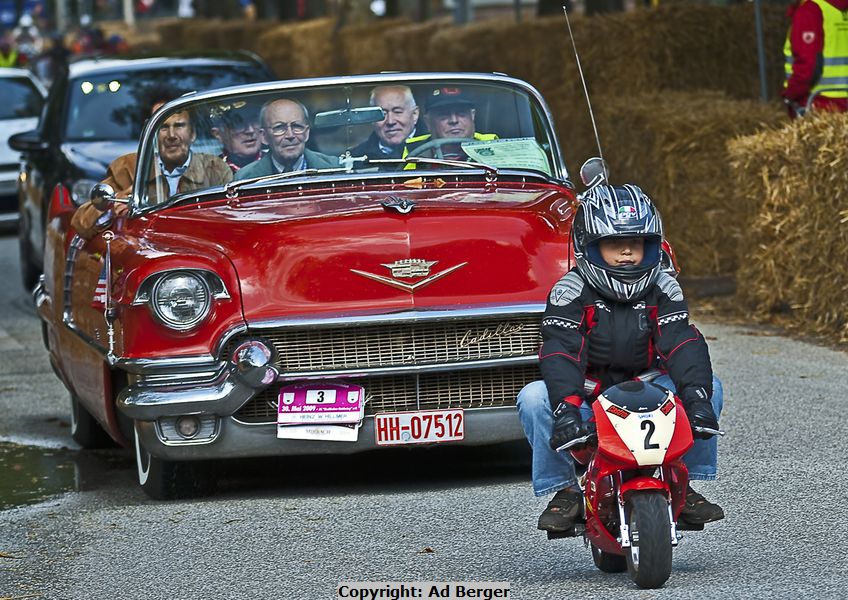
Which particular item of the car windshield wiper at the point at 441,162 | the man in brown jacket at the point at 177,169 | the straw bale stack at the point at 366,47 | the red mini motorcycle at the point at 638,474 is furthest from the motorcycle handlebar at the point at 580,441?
the straw bale stack at the point at 366,47

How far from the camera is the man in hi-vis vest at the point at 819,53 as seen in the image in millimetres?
13609

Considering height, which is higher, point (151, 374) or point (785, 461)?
point (151, 374)

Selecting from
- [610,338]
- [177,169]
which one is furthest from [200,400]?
[610,338]

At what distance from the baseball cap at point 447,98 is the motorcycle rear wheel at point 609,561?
10.0 feet

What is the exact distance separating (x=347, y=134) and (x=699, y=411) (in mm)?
3189

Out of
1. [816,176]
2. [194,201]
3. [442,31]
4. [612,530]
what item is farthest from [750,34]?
[612,530]

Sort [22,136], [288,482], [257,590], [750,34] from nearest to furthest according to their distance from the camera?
1. [257,590]
2. [288,482]
3. [22,136]
4. [750,34]

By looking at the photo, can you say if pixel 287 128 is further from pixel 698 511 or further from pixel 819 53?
pixel 819 53

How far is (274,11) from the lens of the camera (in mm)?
46906

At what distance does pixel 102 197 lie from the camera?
8.61m

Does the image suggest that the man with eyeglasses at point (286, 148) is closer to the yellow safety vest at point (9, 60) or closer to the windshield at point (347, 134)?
the windshield at point (347, 134)

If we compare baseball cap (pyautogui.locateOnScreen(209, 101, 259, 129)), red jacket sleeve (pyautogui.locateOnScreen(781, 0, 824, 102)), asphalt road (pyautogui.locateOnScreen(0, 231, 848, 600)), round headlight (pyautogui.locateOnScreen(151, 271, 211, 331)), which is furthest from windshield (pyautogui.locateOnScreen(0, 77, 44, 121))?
round headlight (pyautogui.locateOnScreen(151, 271, 211, 331))

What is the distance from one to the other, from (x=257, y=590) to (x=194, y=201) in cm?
255

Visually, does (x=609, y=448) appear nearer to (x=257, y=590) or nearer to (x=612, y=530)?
(x=612, y=530)
